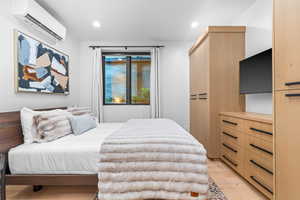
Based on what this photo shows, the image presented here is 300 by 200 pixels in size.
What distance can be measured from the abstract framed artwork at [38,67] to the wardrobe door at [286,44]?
9.44ft

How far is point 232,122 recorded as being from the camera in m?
2.28

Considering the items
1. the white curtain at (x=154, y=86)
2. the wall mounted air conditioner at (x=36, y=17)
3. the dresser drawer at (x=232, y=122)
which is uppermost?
the wall mounted air conditioner at (x=36, y=17)

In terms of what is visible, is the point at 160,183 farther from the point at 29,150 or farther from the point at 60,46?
the point at 60,46

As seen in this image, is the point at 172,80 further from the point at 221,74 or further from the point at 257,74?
the point at 257,74

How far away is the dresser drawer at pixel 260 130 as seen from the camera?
5.21 ft

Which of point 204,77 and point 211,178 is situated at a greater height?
point 204,77

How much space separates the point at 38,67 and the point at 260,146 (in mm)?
3155

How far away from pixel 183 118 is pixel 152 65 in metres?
1.56

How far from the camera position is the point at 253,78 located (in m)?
2.25

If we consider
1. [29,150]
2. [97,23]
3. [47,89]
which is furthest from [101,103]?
[29,150]

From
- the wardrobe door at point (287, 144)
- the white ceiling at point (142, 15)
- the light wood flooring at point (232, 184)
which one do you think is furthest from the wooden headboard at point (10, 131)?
the wardrobe door at point (287, 144)

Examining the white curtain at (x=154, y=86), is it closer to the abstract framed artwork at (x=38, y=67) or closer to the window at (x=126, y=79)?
the window at (x=126, y=79)

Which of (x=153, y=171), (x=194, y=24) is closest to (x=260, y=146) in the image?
(x=153, y=171)

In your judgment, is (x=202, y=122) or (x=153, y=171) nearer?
(x=153, y=171)
